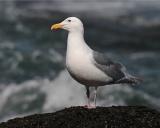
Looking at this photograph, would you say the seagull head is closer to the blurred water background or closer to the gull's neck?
the gull's neck

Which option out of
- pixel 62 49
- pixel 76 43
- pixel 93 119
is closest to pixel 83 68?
pixel 76 43

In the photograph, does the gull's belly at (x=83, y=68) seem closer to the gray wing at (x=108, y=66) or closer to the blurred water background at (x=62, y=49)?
the gray wing at (x=108, y=66)

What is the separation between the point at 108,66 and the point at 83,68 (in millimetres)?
523

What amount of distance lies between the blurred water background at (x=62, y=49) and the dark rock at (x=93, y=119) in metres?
8.22

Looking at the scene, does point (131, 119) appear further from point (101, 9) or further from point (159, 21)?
point (101, 9)

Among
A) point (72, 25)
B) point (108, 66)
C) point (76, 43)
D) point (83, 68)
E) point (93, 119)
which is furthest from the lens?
point (72, 25)

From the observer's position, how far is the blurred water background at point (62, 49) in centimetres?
1914

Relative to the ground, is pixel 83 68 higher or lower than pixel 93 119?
higher

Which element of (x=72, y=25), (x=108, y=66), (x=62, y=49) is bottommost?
(x=108, y=66)

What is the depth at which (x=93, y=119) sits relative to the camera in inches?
371

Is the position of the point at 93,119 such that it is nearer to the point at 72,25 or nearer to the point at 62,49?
the point at 72,25

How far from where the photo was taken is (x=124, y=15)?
28594 mm

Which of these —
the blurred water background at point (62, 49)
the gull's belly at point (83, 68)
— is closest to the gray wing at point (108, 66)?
the gull's belly at point (83, 68)

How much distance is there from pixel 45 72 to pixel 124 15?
802 centimetres
